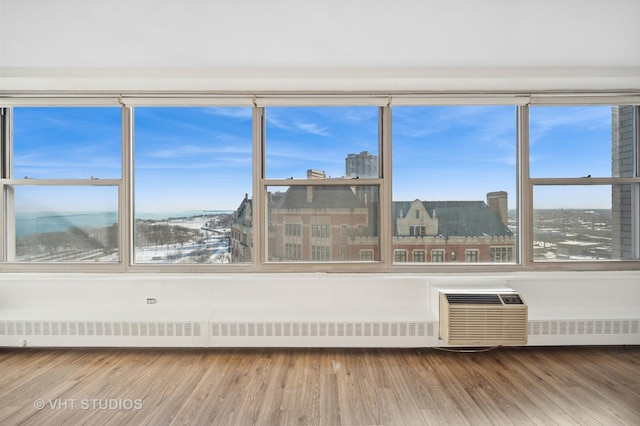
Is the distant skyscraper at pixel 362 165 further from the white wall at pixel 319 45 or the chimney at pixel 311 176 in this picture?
the white wall at pixel 319 45

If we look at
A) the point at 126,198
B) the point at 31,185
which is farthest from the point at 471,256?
the point at 31,185

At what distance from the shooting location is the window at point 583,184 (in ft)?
11.0

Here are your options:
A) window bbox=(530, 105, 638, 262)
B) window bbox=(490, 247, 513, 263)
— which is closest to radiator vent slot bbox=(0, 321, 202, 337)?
window bbox=(490, 247, 513, 263)

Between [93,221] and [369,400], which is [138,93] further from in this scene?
[369,400]

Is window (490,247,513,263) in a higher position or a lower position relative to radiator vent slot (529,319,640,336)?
higher

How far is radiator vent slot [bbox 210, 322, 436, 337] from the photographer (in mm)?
2885

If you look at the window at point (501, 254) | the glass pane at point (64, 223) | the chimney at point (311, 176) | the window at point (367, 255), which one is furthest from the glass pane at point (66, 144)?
the window at point (501, 254)

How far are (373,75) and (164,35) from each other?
1626 mm

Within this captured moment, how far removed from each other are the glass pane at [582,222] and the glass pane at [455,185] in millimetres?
→ 294

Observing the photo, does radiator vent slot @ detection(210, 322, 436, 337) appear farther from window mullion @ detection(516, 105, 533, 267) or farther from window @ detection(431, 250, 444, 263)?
window mullion @ detection(516, 105, 533, 267)

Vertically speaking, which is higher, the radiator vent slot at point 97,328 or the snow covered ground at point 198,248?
the snow covered ground at point 198,248

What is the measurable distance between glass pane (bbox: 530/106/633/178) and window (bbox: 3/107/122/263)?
4.19 meters

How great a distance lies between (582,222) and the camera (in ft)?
11.0

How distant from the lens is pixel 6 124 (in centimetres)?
339
